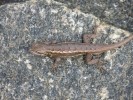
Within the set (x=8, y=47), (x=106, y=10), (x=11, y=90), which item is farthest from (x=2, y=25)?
(x=106, y=10)

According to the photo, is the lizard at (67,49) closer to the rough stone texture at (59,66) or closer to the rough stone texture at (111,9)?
the rough stone texture at (59,66)

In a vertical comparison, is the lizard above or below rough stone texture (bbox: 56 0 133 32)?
below

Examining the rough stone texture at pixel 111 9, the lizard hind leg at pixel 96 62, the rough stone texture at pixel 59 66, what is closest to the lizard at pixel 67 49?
the lizard hind leg at pixel 96 62

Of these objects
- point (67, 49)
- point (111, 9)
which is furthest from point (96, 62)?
point (111, 9)

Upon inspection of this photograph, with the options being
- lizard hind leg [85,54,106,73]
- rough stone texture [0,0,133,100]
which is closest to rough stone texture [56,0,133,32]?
rough stone texture [0,0,133,100]

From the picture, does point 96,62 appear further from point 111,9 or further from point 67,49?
point 111,9

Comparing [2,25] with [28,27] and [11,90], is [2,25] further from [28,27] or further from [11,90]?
[11,90]

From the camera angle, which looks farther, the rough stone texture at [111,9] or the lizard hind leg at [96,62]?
the rough stone texture at [111,9]

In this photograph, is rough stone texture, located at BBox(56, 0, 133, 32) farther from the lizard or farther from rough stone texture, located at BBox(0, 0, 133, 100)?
the lizard
